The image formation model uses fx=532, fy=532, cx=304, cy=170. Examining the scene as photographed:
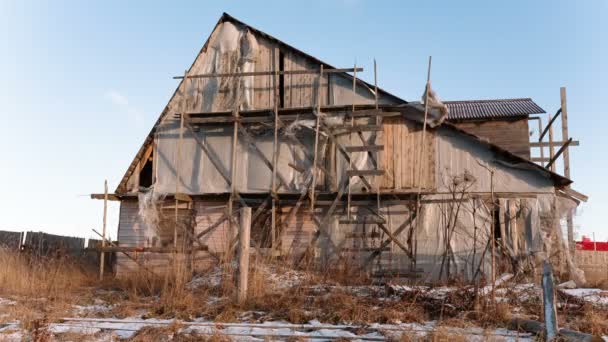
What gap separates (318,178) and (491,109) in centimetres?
897

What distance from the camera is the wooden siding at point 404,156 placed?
51.6 ft

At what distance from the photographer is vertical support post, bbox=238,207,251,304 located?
912cm

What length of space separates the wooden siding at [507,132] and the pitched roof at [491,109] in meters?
0.27

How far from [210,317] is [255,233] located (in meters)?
7.74

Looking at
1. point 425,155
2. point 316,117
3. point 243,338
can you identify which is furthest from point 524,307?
point 316,117

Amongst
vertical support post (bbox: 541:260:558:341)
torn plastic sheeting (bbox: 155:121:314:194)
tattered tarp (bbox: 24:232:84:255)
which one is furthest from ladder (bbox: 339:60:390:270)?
tattered tarp (bbox: 24:232:84:255)

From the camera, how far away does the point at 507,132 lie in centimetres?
1978

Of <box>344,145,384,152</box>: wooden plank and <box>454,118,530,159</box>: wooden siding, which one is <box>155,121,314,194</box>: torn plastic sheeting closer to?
<box>344,145,384,152</box>: wooden plank

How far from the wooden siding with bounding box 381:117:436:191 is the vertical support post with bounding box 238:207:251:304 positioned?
6995 millimetres

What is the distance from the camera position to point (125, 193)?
16672mm

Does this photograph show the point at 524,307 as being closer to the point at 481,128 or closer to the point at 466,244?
the point at 466,244

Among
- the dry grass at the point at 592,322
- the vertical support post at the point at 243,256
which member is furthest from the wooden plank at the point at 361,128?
the dry grass at the point at 592,322

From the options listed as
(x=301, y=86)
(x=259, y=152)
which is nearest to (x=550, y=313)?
(x=259, y=152)

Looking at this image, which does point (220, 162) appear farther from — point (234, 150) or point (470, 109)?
point (470, 109)
